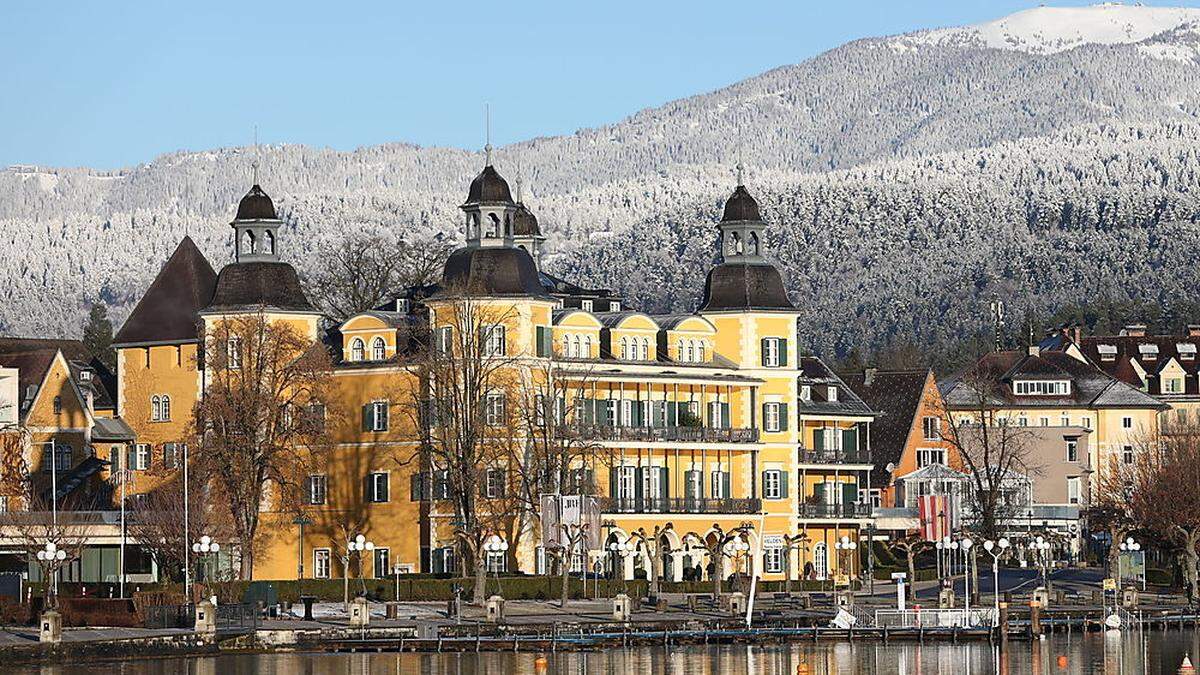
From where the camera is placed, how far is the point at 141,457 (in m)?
121

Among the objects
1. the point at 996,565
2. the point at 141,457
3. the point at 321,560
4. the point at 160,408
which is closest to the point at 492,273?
the point at 321,560

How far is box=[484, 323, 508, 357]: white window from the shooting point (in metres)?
113

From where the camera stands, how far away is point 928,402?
145750 mm

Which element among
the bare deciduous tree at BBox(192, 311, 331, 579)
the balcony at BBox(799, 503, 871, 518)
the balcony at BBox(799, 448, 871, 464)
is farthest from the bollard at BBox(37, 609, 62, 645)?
the balcony at BBox(799, 448, 871, 464)

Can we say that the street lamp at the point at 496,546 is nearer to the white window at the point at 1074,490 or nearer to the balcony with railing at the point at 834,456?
the balcony with railing at the point at 834,456

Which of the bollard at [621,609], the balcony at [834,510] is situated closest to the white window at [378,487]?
the balcony at [834,510]

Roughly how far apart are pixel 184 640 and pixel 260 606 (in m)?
10.5

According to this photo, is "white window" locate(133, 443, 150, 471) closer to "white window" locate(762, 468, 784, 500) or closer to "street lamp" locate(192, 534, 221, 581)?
"street lamp" locate(192, 534, 221, 581)

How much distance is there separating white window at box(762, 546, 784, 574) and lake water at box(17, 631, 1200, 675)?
3058 cm

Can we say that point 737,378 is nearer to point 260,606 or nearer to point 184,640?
point 260,606

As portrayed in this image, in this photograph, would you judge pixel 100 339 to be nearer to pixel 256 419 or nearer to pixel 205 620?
pixel 256 419

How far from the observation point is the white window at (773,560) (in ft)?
400

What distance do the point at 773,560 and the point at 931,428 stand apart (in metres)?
25.9

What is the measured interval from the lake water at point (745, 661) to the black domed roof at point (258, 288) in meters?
33.1
